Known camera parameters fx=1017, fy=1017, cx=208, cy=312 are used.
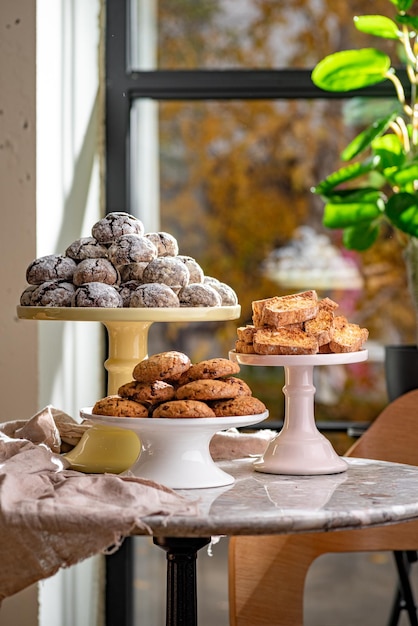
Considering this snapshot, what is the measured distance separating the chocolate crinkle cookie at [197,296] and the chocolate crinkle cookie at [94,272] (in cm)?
11

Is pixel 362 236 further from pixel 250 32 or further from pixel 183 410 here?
pixel 183 410

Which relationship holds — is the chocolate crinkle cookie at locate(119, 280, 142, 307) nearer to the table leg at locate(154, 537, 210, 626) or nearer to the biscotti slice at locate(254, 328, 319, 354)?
the biscotti slice at locate(254, 328, 319, 354)

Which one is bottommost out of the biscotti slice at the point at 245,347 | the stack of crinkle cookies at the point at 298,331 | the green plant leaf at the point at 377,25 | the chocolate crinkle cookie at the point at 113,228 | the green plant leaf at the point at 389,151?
the biscotti slice at the point at 245,347

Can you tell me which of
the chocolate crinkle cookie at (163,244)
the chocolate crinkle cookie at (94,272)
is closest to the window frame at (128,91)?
the chocolate crinkle cookie at (163,244)

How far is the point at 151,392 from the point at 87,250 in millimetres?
Result: 302

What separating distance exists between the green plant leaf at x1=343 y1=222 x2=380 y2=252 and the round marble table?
916 mm

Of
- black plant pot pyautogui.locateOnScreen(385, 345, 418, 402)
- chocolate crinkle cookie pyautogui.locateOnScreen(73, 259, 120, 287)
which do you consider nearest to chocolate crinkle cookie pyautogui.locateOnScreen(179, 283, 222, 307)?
chocolate crinkle cookie pyautogui.locateOnScreen(73, 259, 120, 287)

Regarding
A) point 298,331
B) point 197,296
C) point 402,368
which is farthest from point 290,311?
point 402,368

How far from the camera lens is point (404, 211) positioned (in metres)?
2.29

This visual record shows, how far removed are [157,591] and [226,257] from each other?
95cm

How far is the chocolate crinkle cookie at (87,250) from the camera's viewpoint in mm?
1586

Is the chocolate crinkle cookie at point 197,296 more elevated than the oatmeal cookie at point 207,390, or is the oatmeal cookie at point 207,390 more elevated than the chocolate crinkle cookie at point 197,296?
the chocolate crinkle cookie at point 197,296

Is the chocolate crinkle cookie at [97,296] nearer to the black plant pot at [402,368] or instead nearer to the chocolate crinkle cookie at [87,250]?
the chocolate crinkle cookie at [87,250]

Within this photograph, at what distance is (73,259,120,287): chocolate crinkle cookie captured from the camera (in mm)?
1528
